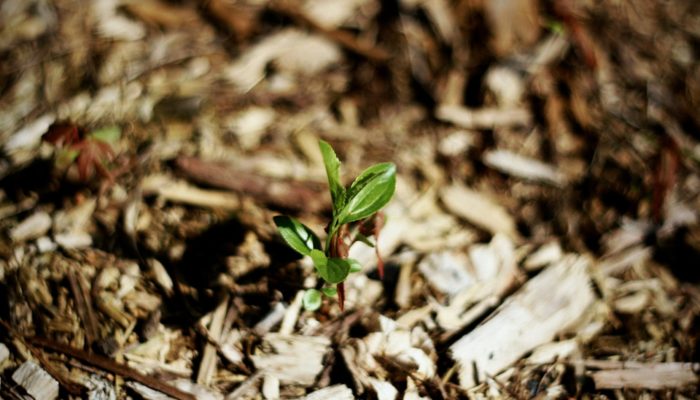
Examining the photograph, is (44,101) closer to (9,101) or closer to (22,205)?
(9,101)

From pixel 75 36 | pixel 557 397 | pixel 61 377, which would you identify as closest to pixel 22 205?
pixel 61 377

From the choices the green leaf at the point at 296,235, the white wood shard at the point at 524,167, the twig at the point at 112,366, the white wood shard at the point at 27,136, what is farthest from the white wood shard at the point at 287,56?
the twig at the point at 112,366

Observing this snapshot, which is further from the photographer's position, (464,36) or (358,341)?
(464,36)

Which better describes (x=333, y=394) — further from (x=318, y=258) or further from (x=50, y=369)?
(x=50, y=369)

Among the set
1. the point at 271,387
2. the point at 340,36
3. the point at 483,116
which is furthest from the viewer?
the point at 340,36

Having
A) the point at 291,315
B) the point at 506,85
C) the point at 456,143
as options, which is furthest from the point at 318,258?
the point at 506,85

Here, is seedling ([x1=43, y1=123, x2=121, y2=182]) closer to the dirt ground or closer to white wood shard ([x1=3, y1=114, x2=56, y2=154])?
the dirt ground
